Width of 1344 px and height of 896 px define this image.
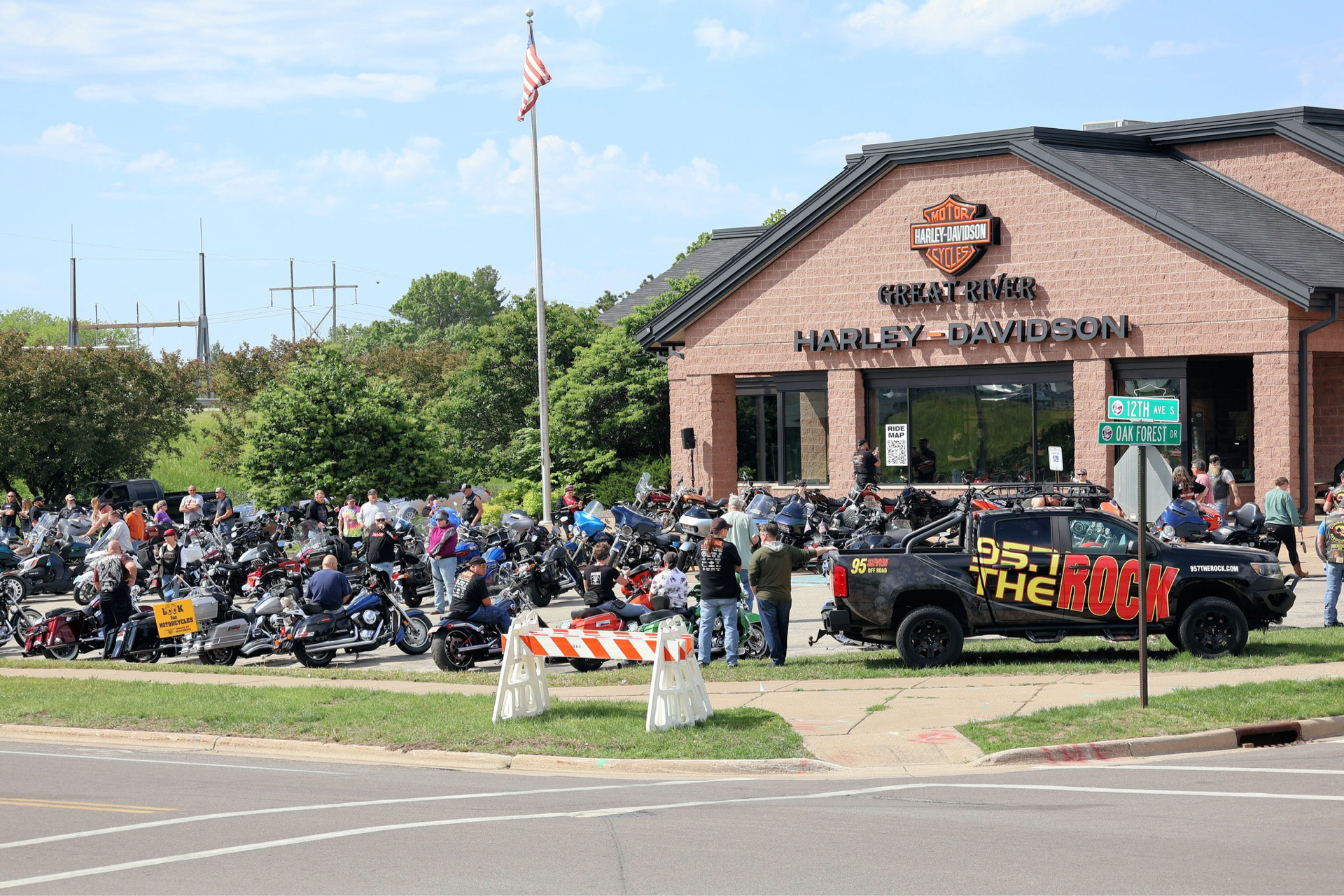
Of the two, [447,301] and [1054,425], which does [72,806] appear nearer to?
[1054,425]


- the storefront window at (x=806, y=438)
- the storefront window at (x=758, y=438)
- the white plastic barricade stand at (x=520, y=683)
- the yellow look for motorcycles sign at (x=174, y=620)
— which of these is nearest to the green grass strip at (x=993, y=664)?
the yellow look for motorcycles sign at (x=174, y=620)

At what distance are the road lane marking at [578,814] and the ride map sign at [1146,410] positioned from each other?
3.99m

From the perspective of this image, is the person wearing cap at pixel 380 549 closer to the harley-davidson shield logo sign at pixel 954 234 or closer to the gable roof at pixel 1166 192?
the gable roof at pixel 1166 192

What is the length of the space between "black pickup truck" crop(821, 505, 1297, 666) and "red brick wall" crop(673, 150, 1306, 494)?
48.8 ft

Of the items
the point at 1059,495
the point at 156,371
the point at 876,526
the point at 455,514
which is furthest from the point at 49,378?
the point at 1059,495

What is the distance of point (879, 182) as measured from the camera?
34781mm

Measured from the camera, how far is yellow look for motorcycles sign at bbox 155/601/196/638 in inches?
801

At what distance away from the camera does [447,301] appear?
151500 mm

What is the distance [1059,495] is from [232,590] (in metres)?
15.6

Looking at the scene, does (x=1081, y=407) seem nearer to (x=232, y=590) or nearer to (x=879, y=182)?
(x=879, y=182)

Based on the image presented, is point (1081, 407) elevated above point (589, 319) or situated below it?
below

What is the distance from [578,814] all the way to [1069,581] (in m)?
7.83

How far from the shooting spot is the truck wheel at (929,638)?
1633cm

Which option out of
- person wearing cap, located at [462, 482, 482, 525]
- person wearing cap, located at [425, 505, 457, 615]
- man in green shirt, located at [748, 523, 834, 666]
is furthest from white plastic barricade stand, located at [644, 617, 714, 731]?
person wearing cap, located at [462, 482, 482, 525]
